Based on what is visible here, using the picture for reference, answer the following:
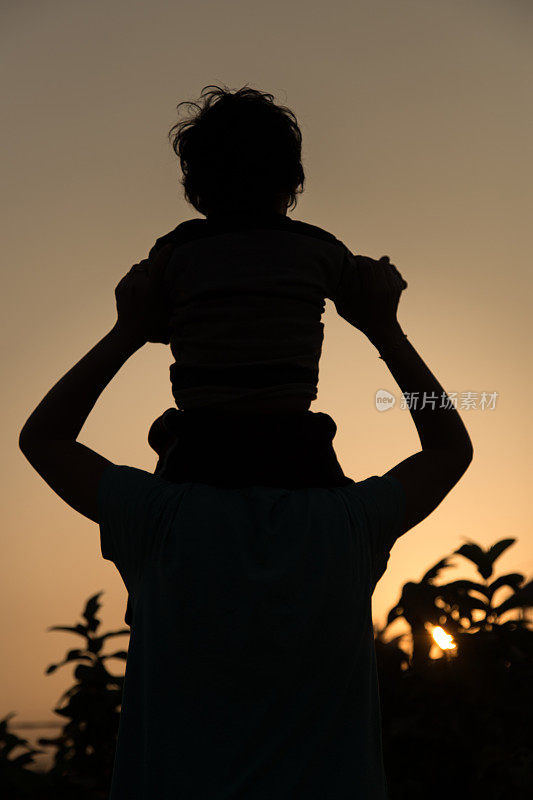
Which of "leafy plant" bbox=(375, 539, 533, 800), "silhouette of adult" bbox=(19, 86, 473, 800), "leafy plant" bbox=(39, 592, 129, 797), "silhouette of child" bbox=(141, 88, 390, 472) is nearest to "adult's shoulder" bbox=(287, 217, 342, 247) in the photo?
"silhouette of child" bbox=(141, 88, 390, 472)

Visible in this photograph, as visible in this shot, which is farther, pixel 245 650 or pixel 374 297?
pixel 374 297

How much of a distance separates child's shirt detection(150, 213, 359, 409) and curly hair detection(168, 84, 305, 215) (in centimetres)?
6

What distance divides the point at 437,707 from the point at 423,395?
1.97 meters

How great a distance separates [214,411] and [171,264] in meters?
0.29

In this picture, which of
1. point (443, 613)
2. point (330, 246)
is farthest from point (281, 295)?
point (443, 613)

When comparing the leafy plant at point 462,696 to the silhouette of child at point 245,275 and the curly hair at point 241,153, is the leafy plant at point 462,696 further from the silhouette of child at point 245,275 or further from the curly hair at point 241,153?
the curly hair at point 241,153

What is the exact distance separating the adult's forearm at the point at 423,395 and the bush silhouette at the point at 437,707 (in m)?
1.85

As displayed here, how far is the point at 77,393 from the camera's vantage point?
4.89ft

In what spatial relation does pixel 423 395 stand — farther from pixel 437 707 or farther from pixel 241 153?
pixel 437 707

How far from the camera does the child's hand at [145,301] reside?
4.88 feet

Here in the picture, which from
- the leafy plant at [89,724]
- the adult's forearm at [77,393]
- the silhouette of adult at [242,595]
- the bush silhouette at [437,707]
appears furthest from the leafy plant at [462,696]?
the adult's forearm at [77,393]

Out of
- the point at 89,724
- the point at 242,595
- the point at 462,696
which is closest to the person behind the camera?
the point at 242,595

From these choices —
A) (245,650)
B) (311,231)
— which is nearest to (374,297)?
(311,231)

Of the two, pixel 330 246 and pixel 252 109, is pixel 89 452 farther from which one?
pixel 252 109
